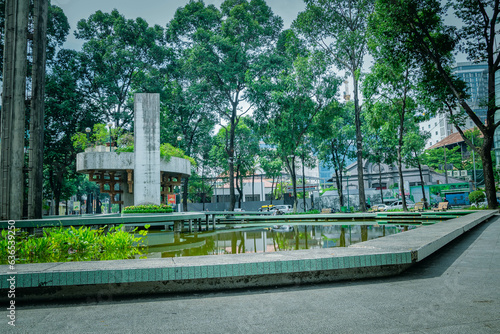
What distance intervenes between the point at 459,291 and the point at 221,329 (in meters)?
3.04

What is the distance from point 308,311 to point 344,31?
2655cm

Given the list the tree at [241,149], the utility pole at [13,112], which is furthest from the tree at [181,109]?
the utility pole at [13,112]

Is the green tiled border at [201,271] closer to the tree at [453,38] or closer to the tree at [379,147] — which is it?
the tree at [453,38]

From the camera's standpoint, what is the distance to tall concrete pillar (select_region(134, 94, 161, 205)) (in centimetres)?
1816

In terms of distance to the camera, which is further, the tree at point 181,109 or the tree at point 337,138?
the tree at point 181,109

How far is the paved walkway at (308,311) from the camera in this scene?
3371mm

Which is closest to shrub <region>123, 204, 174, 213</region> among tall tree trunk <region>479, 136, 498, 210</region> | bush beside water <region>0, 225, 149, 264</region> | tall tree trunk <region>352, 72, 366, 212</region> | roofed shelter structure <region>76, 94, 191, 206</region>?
roofed shelter structure <region>76, 94, 191, 206</region>

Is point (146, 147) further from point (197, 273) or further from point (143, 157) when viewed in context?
point (197, 273)

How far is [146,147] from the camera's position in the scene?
59.9 feet

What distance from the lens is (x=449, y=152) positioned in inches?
2189

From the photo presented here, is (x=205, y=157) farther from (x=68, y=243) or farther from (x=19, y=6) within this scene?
(x=68, y=243)

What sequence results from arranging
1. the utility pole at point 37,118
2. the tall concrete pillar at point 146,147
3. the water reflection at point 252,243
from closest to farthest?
1. the water reflection at point 252,243
2. the utility pole at point 37,118
3. the tall concrete pillar at point 146,147

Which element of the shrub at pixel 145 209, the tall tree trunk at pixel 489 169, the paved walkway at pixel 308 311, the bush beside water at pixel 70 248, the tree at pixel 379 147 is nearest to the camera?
the paved walkway at pixel 308 311

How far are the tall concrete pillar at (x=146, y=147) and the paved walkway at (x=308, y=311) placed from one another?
47.0 feet
